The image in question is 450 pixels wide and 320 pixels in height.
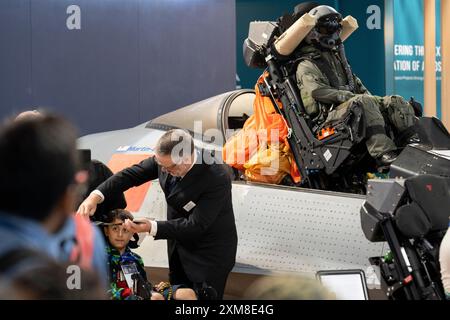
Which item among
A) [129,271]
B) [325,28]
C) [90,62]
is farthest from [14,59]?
[129,271]

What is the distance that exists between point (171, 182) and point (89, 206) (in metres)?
0.51

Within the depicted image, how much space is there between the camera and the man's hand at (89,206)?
4.02 meters

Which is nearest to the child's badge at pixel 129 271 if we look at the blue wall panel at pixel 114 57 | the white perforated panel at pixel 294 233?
the white perforated panel at pixel 294 233

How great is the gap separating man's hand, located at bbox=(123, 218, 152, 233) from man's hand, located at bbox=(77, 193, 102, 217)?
24cm

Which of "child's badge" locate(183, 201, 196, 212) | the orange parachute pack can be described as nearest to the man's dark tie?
"child's badge" locate(183, 201, 196, 212)

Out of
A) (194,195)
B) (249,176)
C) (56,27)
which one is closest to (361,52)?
(56,27)

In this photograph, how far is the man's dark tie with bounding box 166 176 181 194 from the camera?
4.29 meters

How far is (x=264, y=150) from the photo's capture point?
5535 millimetres

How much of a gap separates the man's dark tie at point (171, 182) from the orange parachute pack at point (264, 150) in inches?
48.7

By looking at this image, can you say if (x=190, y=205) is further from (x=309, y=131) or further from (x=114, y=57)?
(x=114, y=57)

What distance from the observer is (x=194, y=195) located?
4.19m

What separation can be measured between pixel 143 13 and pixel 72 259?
716cm

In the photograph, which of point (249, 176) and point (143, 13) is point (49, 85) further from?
point (249, 176)

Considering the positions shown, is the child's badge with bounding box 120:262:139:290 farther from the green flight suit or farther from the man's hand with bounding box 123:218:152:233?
the green flight suit
